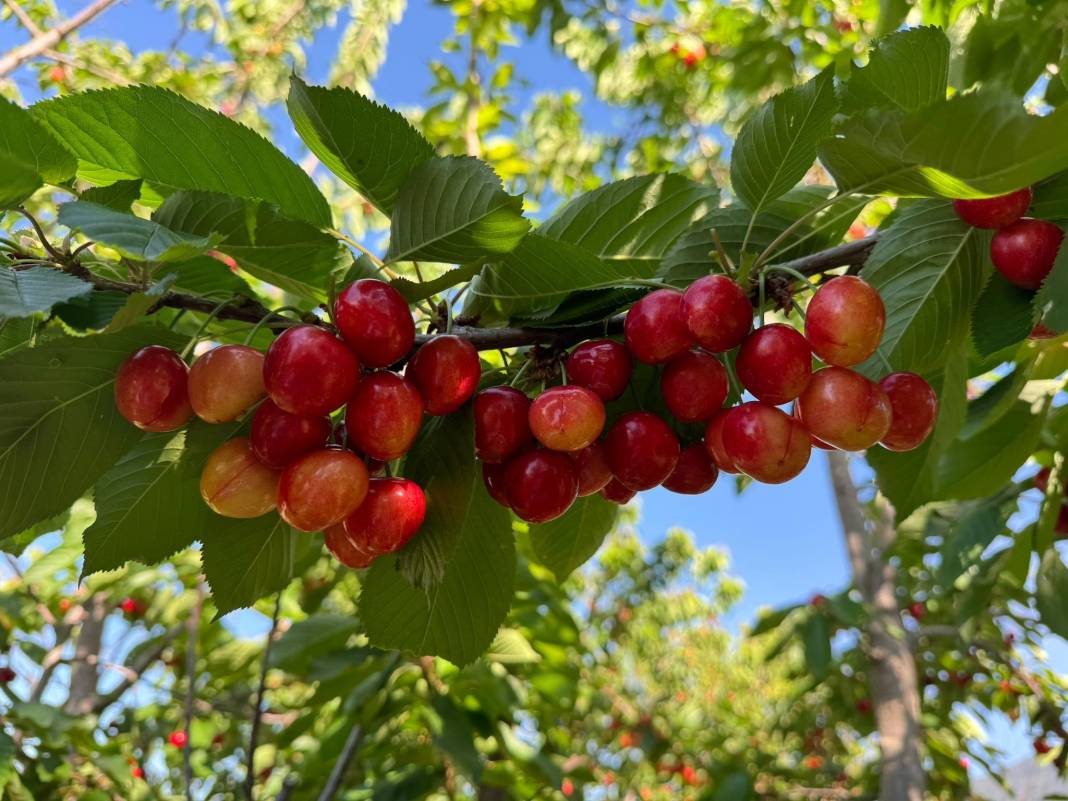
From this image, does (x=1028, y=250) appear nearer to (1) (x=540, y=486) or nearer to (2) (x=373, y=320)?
(1) (x=540, y=486)

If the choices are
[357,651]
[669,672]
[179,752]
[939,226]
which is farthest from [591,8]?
[669,672]

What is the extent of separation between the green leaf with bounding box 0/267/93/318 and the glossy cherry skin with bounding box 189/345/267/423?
6.0 inches

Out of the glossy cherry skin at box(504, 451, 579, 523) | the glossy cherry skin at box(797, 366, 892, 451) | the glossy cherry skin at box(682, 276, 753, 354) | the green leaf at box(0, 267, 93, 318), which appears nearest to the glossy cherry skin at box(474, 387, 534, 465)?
the glossy cherry skin at box(504, 451, 579, 523)

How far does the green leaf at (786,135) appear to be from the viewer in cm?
99

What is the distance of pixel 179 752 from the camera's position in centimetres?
435

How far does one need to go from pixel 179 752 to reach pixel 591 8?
16.0 feet

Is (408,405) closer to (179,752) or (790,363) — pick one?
(790,363)

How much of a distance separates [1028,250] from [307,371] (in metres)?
0.83

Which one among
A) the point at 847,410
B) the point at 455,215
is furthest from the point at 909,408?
the point at 455,215

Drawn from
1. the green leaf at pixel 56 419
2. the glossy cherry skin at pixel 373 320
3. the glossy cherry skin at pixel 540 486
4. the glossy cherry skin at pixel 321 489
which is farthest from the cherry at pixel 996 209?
the green leaf at pixel 56 419

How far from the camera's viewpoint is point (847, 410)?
34.1 inches

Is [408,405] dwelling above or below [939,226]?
below

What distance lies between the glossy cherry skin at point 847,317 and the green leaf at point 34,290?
2.52 feet

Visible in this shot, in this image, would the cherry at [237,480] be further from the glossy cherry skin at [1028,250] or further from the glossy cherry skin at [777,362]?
the glossy cherry skin at [1028,250]
